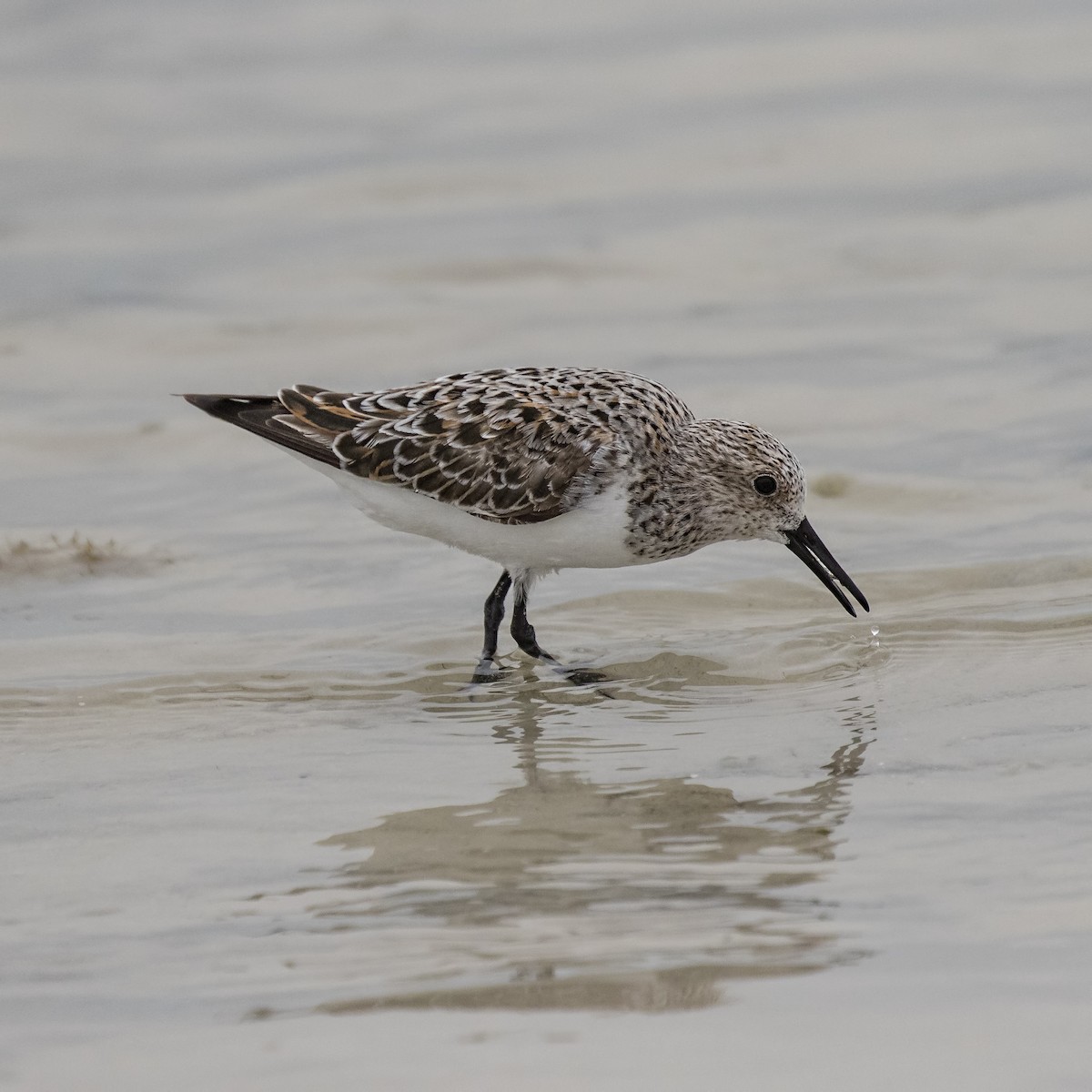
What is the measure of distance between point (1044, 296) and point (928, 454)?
8.66ft

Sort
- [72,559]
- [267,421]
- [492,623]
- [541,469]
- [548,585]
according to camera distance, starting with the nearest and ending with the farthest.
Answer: [541,469] < [492,623] < [267,421] < [548,585] < [72,559]

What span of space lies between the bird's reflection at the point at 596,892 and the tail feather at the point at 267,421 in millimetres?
2346

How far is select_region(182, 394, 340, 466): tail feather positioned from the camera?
8.23 meters

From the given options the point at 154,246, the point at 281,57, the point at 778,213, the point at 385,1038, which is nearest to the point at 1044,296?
the point at 778,213

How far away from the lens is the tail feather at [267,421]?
27.0 ft

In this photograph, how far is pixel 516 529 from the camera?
7.89 metres

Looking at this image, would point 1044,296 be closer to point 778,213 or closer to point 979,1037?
point 778,213

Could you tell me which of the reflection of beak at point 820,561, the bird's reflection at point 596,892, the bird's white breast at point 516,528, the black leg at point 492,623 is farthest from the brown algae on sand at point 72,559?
the bird's reflection at point 596,892

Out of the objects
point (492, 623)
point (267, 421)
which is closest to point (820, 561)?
point (492, 623)

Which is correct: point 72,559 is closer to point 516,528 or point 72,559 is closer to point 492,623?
point 492,623

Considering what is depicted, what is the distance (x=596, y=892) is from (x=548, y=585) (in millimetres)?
4351

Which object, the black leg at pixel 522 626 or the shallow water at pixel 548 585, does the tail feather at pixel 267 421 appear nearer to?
the shallow water at pixel 548 585

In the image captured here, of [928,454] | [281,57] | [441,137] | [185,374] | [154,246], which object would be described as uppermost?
[281,57]

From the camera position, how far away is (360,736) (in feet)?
22.9
